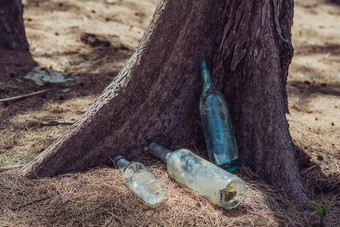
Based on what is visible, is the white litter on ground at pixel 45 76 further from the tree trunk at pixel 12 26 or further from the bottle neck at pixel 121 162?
the bottle neck at pixel 121 162

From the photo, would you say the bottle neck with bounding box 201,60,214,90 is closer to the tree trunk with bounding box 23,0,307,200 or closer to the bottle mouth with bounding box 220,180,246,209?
the tree trunk with bounding box 23,0,307,200

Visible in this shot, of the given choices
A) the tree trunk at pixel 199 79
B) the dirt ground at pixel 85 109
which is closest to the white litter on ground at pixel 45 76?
the dirt ground at pixel 85 109

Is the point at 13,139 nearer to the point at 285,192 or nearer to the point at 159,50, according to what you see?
the point at 159,50

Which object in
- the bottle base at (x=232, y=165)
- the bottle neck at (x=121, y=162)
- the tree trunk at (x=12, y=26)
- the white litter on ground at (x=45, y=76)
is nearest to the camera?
the bottle neck at (x=121, y=162)

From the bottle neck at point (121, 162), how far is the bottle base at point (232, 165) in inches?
27.2

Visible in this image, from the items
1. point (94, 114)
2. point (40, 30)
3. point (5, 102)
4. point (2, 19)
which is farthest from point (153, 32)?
point (40, 30)

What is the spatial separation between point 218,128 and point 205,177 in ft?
1.61

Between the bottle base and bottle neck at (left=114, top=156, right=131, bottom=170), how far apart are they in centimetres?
69

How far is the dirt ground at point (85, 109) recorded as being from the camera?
232 centimetres

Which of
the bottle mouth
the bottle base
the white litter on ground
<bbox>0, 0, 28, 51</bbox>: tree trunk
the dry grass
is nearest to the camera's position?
the dry grass

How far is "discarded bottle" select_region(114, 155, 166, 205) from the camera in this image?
2.44 meters

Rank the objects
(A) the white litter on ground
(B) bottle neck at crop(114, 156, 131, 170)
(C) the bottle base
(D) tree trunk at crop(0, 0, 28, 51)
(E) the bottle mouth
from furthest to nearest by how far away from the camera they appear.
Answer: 1. (D) tree trunk at crop(0, 0, 28, 51)
2. (A) the white litter on ground
3. (C) the bottle base
4. (B) bottle neck at crop(114, 156, 131, 170)
5. (E) the bottle mouth

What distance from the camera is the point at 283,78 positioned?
9.68ft

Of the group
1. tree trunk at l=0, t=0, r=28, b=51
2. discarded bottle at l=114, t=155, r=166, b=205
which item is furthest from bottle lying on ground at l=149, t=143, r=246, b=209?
tree trunk at l=0, t=0, r=28, b=51
